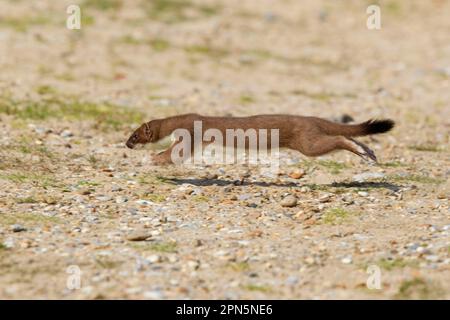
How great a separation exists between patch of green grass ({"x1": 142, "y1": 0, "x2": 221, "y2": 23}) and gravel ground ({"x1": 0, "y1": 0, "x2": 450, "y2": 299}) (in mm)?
61

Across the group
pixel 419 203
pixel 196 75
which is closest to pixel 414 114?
pixel 196 75

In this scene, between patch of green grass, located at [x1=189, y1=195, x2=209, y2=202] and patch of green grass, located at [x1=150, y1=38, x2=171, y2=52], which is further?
patch of green grass, located at [x1=150, y1=38, x2=171, y2=52]

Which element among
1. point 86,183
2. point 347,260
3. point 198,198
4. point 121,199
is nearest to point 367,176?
point 198,198

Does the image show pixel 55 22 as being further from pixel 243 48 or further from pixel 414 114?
pixel 414 114

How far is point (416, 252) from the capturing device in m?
6.63

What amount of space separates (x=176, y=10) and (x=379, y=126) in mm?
9913

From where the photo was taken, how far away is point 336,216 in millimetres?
7754

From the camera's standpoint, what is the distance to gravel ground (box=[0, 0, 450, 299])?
6.24 m

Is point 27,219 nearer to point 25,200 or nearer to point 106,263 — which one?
point 25,200

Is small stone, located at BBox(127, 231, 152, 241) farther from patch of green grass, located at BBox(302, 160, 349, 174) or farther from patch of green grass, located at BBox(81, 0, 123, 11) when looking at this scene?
patch of green grass, located at BBox(81, 0, 123, 11)

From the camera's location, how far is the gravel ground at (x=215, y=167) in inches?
246

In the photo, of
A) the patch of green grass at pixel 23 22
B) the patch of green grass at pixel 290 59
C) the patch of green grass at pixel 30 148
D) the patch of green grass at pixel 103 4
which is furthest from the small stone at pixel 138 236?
the patch of green grass at pixel 103 4

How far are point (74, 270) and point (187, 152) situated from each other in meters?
3.15

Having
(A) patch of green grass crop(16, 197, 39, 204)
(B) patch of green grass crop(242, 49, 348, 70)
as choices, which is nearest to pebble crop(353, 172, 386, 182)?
(A) patch of green grass crop(16, 197, 39, 204)
